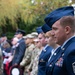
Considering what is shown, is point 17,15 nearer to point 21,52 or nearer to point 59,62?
point 21,52

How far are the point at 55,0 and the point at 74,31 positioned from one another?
10.5 meters

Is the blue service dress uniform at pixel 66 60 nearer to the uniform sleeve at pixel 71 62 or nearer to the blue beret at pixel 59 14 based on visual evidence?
the uniform sleeve at pixel 71 62

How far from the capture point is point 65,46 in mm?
4750

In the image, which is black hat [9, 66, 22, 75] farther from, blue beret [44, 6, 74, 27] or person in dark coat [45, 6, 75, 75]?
person in dark coat [45, 6, 75, 75]

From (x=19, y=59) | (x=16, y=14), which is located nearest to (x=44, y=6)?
(x=19, y=59)

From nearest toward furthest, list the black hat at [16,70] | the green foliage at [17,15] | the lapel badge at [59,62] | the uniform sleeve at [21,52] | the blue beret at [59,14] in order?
the lapel badge at [59,62] < the blue beret at [59,14] < the black hat at [16,70] < the uniform sleeve at [21,52] < the green foliage at [17,15]

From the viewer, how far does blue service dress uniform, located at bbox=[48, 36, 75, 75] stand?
4.49 m

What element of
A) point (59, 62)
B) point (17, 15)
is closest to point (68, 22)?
point (59, 62)

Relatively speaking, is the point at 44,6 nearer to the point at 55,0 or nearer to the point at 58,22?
the point at 55,0

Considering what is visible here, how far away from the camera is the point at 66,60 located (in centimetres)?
455

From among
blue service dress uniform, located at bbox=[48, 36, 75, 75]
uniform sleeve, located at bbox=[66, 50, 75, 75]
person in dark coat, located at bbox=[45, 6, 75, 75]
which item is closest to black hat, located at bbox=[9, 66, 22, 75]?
person in dark coat, located at bbox=[45, 6, 75, 75]

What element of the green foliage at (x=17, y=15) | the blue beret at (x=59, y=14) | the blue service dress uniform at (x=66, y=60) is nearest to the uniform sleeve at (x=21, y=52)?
the green foliage at (x=17, y=15)

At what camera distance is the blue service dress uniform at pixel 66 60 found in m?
4.49

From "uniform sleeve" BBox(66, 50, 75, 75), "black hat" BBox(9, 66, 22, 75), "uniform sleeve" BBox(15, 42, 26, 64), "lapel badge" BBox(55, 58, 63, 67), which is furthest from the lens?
"uniform sleeve" BBox(15, 42, 26, 64)
